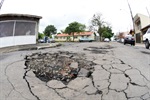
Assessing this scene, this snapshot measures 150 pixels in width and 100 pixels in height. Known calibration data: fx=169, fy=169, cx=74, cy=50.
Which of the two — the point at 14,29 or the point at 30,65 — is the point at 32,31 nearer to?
the point at 14,29

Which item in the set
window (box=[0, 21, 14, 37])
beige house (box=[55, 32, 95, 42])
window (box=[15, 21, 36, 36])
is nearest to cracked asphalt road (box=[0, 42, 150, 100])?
window (box=[0, 21, 14, 37])

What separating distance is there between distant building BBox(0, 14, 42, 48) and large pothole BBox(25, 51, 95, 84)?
7804 mm

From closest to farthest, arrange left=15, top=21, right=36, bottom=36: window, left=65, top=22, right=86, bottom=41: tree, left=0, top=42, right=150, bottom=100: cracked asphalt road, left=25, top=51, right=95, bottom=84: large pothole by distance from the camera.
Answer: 1. left=0, top=42, right=150, bottom=100: cracked asphalt road
2. left=25, top=51, right=95, bottom=84: large pothole
3. left=15, top=21, right=36, bottom=36: window
4. left=65, top=22, right=86, bottom=41: tree

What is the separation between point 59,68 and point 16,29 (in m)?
9.95

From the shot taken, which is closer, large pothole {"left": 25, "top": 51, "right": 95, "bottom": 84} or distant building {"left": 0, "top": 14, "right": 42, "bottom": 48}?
large pothole {"left": 25, "top": 51, "right": 95, "bottom": 84}

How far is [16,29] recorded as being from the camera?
49.6ft

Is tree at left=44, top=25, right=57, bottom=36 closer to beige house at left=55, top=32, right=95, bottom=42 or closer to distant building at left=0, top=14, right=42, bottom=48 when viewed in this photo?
beige house at left=55, top=32, right=95, bottom=42

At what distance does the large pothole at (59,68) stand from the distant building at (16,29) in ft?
25.6

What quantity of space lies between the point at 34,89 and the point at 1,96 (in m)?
0.94

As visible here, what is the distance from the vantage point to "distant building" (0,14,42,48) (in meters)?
14.7

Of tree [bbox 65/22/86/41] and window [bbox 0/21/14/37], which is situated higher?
tree [bbox 65/22/86/41]

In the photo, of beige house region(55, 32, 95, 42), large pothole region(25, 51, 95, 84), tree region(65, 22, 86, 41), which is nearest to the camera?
large pothole region(25, 51, 95, 84)

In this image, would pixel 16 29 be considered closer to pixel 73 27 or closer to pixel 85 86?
pixel 85 86

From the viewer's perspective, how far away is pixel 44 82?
568cm
